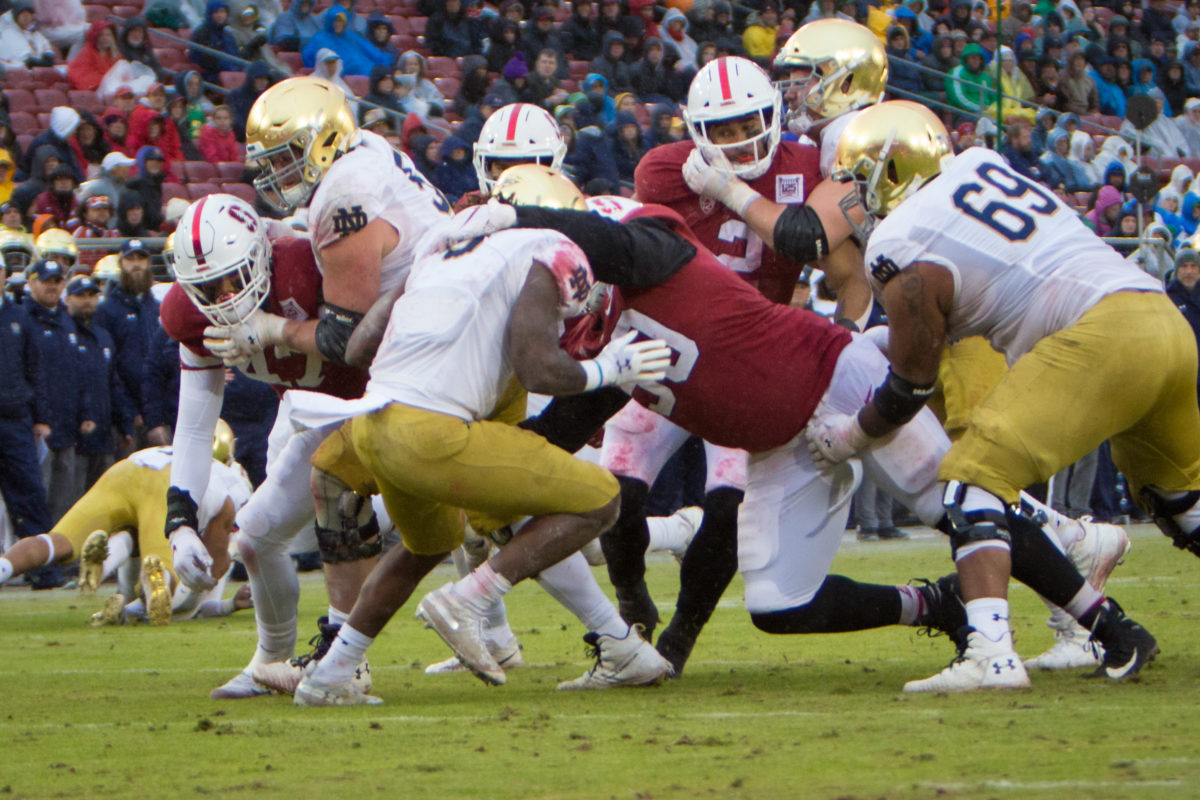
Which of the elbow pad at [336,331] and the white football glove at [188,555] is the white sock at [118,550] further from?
the elbow pad at [336,331]

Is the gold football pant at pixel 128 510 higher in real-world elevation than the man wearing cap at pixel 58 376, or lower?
higher

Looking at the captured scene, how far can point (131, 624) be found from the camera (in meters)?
7.65

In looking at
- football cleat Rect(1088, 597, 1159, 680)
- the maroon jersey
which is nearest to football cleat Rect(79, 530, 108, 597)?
the maroon jersey

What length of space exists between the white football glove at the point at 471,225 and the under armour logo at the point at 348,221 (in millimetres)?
311

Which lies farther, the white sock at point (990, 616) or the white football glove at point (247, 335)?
the white football glove at point (247, 335)

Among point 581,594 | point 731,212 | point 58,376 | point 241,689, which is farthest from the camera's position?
point 58,376

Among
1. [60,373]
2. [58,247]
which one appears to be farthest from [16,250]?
[60,373]

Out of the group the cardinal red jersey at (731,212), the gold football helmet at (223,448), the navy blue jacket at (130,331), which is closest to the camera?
the cardinal red jersey at (731,212)

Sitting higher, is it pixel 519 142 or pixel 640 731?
pixel 519 142

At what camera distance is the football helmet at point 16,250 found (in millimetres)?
10078

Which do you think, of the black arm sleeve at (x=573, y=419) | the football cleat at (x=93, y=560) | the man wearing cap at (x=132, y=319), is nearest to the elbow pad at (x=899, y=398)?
the black arm sleeve at (x=573, y=419)

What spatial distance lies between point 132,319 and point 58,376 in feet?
2.33

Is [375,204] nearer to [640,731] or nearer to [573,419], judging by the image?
[573,419]

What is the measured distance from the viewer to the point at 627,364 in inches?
163
